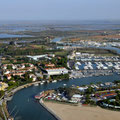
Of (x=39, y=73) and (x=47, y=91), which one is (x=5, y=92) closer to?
(x=47, y=91)

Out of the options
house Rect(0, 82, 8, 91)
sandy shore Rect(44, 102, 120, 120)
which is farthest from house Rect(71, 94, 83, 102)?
house Rect(0, 82, 8, 91)

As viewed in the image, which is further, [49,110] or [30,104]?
[30,104]

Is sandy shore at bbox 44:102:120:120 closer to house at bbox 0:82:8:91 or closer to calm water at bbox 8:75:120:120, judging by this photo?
calm water at bbox 8:75:120:120

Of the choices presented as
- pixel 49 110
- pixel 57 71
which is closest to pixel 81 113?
pixel 49 110

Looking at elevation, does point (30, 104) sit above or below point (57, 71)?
below

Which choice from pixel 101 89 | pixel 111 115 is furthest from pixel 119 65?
pixel 111 115

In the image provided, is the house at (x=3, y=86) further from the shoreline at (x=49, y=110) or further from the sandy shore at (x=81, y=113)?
the sandy shore at (x=81, y=113)

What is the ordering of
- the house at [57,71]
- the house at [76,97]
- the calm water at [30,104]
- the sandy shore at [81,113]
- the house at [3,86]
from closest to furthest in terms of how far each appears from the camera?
the sandy shore at [81,113], the calm water at [30,104], the house at [76,97], the house at [3,86], the house at [57,71]

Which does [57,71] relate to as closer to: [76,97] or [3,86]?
[3,86]

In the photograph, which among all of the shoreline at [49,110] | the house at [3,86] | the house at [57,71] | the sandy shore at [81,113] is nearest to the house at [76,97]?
the sandy shore at [81,113]
